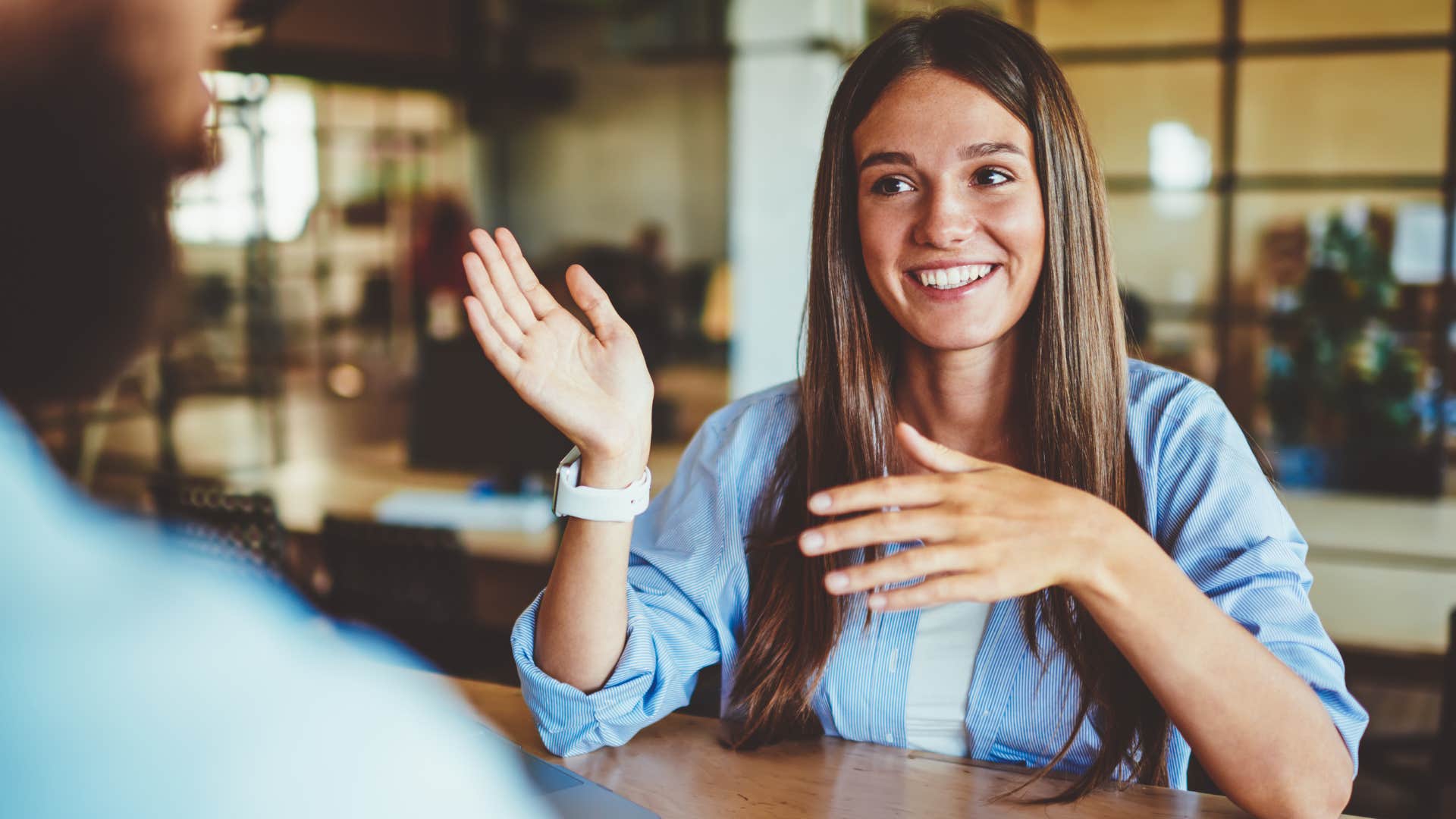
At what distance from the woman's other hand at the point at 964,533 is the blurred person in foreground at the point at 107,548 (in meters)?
0.45

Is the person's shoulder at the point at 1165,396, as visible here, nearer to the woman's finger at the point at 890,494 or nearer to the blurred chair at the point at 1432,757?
the woman's finger at the point at 890,494

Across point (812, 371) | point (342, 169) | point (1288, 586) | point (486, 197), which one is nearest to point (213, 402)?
point (342, 169)

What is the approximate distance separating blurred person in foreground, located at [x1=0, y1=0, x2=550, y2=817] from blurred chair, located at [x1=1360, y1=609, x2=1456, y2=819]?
6.82 feet

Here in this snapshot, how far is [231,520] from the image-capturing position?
7.64 ft

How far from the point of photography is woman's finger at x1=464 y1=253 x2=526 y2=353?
3.83 feet

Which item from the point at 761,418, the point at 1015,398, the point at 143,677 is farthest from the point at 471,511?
the point at 143,677

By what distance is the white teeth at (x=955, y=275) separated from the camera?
136cm

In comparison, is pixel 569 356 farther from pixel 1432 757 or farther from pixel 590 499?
pixel 1432 757

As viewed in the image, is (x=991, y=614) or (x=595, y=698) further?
(x=991, y=614)

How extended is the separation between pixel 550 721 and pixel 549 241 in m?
9.84

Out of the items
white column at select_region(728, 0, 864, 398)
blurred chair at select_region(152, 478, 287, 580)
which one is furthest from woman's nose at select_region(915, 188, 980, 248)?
white column at select_region(728, 0, 864, 398)

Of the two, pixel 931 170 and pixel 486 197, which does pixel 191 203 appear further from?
pixel 486 197

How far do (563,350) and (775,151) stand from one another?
14.0 feet

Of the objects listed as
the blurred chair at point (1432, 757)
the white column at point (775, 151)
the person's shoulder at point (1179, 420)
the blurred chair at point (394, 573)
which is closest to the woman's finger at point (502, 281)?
the person's shoulder at point (1179, 420)
